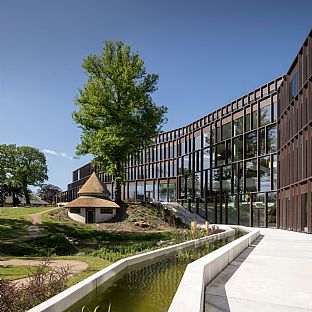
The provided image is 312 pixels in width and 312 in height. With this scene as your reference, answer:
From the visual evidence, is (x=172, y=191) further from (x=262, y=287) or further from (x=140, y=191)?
(x=262, y=287)

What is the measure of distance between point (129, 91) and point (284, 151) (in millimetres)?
17933

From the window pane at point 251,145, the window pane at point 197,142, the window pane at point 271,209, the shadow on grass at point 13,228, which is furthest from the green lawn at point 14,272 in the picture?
the window pane at point 197,142

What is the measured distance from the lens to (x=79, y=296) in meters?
7.73

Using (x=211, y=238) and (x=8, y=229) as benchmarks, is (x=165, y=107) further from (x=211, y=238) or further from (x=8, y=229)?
(x=211, y=238)

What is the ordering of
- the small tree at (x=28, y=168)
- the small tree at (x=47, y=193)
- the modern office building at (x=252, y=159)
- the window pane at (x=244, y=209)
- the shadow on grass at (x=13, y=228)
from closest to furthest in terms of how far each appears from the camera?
1. the shadow on grass at (x=13, y=228)
2. the modern office building at (x=252, y=159)
3. the window pane at (x=244, y=209)
4. the small tree at (x=28, y=168)
5. the small tree at (x=47, y=193)

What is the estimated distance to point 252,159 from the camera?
4331 cm

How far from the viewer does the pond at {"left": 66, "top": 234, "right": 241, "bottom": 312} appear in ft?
25.2

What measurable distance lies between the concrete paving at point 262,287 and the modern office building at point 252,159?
16.9m

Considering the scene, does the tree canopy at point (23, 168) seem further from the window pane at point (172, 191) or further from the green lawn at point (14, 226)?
the green lawn at point (14, 226)

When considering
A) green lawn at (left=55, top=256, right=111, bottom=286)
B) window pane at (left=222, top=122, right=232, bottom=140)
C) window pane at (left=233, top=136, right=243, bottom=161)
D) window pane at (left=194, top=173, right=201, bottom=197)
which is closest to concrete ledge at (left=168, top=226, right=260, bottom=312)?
green lawn at (left=55, top=256, right=111, bottom=286)

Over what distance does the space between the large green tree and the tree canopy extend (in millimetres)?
41414

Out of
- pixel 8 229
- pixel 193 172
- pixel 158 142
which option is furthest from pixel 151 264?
pixel 158 142

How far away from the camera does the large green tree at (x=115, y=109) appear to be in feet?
136

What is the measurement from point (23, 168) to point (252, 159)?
2126 inches
